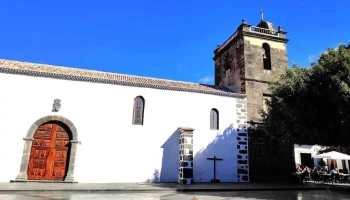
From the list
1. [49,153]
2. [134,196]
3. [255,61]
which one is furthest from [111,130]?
[255,61]

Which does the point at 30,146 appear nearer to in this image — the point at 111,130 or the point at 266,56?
the point at 111,130

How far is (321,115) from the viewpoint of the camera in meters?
11.9

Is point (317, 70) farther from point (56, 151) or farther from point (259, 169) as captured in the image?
point (56, 151)

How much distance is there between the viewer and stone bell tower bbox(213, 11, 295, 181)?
16.1m

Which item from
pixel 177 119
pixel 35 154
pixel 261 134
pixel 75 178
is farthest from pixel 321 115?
pixel 35 154

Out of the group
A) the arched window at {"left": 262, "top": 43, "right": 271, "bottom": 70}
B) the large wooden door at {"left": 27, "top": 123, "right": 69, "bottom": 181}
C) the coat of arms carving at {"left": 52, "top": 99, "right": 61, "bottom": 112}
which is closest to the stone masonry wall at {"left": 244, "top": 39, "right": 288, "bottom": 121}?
the arched window at {"left": 262, "top": 43, "right": 271, "bottom": 70}

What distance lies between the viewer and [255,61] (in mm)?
17656

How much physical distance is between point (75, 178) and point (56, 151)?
1598 mm

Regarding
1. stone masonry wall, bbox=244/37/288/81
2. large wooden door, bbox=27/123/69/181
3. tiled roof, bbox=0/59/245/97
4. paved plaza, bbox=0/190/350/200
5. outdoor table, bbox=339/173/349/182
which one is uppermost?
stone masonry wall, bbox=244/37/288/81

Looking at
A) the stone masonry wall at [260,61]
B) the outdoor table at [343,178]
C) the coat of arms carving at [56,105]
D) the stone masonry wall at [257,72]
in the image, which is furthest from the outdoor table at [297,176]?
the coat of arms carving at [56,105]

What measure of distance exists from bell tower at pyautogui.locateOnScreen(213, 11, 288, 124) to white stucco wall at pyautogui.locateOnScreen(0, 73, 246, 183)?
7.82 ft

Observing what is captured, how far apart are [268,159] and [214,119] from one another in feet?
13.2

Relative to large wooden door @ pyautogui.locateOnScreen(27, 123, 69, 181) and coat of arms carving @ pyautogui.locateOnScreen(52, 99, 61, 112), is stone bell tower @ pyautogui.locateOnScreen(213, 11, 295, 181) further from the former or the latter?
coat of arms carving @ pyautogui.locateOnScreen(52, 99, 61, 112)

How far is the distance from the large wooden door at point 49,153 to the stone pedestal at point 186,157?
5.66 m
